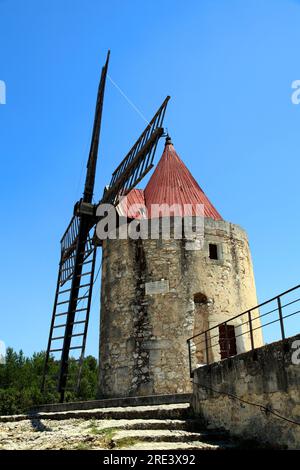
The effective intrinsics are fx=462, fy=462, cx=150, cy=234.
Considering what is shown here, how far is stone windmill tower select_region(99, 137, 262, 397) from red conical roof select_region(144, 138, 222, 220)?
0.19 m

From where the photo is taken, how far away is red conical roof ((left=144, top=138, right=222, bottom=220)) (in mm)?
12898

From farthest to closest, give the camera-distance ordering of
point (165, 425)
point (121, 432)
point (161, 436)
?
1. point (165, 425)
2. point (121, 432)
3. point (161, 436)

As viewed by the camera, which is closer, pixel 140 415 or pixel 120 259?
pixel 140 415

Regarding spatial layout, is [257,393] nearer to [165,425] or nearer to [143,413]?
[165,425]

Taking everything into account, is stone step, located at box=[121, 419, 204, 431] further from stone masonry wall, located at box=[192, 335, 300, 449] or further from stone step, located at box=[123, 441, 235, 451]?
stone step, located at box=[123, 441, 235, 451]

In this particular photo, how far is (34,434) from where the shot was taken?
7012 mm

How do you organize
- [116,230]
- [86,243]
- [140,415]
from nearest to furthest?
[140,415]
[116,230]
[86,243]

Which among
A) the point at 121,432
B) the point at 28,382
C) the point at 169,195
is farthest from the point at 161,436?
the point at 28,382

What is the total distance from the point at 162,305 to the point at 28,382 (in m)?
22.2

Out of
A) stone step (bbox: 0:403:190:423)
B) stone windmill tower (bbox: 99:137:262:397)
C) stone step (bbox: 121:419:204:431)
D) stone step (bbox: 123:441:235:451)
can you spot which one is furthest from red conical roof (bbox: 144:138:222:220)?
stone step (bbox: 123:441:235:451)

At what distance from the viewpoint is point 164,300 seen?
1111cm
